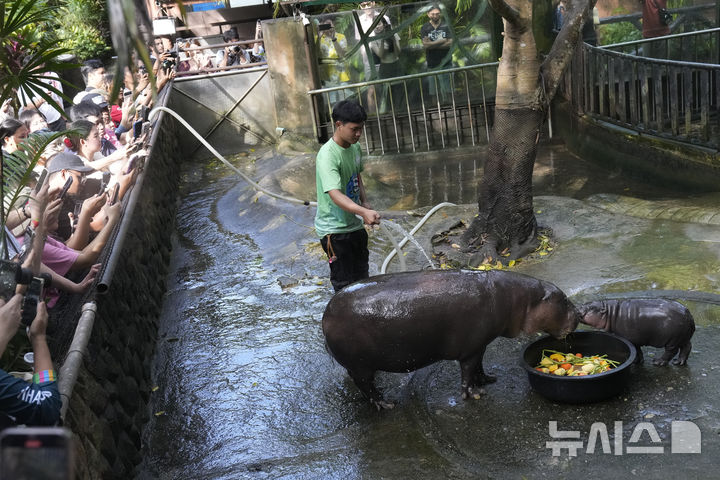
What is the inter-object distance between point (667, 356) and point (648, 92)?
204 inches

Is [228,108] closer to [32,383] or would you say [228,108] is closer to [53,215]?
[53,215]

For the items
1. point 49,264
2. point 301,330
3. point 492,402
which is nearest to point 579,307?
point 492,402

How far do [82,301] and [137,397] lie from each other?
2.86 feet

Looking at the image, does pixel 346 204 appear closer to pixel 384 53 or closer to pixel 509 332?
pixel 509 332

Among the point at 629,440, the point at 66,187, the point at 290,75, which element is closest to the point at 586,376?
the point at 629,440

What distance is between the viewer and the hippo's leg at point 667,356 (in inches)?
187

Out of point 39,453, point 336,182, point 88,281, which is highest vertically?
point 39,453

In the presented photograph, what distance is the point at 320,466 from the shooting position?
14.5ft

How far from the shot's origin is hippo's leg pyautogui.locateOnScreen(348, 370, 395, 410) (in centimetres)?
479

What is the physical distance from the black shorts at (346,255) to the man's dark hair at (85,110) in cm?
493

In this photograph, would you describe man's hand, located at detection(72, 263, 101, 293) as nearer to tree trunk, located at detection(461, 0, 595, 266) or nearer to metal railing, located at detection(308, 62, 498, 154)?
tree trunk, located at detection(461, 0, 595, 266)

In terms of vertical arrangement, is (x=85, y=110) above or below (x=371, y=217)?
above

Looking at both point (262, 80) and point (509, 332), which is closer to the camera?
point (509, 332)

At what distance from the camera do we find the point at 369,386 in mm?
4848
